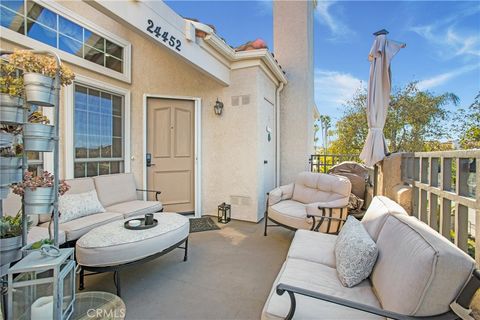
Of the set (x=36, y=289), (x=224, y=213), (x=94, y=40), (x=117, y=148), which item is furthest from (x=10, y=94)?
(x=224, y=213)

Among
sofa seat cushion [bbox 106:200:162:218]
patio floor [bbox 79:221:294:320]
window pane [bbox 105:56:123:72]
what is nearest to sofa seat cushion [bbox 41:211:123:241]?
sofa seat cushion [bbox 106:200:162:218]

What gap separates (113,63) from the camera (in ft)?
13.1

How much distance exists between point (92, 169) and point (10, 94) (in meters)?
2.61

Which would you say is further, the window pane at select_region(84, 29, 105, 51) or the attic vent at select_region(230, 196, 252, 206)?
the attic vent at select_region(230, 196, 252, 206)

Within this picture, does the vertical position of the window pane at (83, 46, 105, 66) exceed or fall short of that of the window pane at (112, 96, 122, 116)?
it exceeds it

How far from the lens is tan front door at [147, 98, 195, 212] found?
4.30 metres

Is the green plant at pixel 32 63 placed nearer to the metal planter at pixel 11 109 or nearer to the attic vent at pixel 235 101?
the metal planter at pixel 11 109

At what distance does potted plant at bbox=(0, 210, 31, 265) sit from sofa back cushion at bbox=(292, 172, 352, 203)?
10.8ft

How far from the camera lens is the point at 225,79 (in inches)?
165

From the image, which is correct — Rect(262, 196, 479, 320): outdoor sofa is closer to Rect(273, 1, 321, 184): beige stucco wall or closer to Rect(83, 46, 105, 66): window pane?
Rect(273, 1, 321, 184): beige stucco wall

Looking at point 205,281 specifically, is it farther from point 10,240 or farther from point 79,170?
point 79,170

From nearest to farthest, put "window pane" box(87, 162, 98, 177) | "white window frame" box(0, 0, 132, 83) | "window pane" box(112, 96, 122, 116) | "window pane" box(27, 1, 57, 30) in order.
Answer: "white window frame" box(0, 0, 132, 83) → "window pane" box(27, 1, 57, 30) → "window pane" box(87, 162, 98, 177) → "window pane" box(112, 96, 122, 116)

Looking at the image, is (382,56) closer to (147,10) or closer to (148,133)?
(147,10)

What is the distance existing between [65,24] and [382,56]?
4.25 metres
